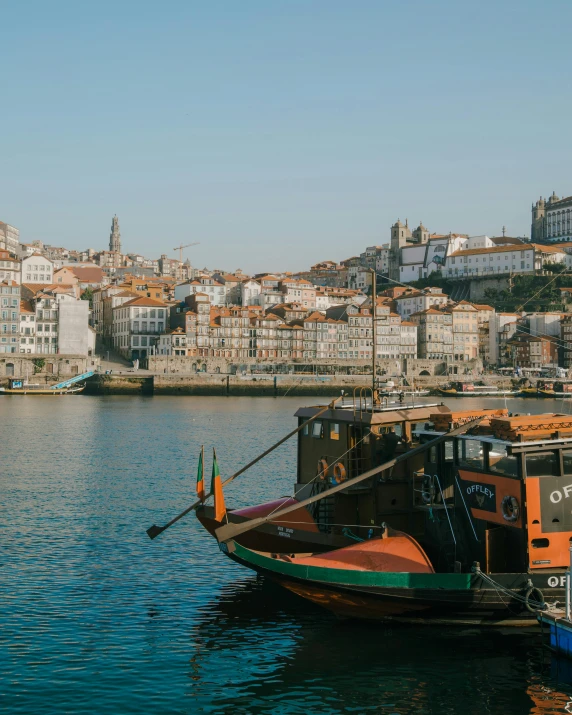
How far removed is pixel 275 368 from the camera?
114375 mm

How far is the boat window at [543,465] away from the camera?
15.1 meters

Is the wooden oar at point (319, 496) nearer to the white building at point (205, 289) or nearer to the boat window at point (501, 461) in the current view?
the boat window at point (501, 461)

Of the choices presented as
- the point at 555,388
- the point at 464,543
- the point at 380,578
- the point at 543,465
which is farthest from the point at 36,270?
the point at 543,465

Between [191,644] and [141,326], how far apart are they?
98.6 metres

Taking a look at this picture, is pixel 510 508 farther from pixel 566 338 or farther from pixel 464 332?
pixel 464 332

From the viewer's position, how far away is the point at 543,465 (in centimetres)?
1519

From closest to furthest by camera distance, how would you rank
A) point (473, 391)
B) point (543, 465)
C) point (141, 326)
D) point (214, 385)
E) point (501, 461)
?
point (543, 465) < point (501, 461) < point (214, 385) < point (473, 391) < point (141, 326)

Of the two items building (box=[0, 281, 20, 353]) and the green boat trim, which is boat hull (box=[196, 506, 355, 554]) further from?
building (box=[0, 281, 20, 353])

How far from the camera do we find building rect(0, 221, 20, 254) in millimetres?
149250

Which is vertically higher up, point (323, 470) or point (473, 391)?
point (323, 470)

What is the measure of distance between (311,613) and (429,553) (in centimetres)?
243

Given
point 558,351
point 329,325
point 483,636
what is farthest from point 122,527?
point 558,351

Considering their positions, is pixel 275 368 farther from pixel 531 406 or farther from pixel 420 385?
pixel 531 406

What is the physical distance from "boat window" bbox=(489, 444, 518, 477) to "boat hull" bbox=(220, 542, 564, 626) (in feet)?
5.66
